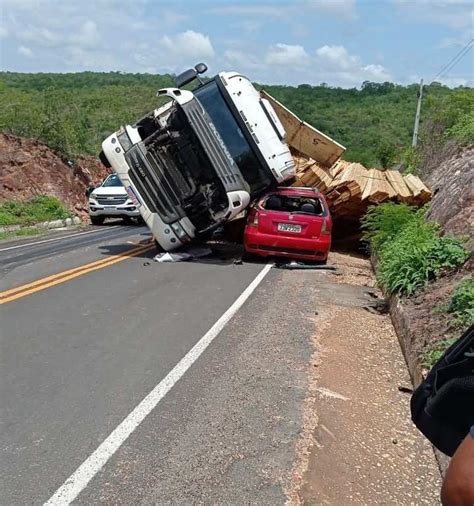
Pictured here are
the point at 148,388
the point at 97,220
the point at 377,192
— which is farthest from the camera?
the point at 97,220

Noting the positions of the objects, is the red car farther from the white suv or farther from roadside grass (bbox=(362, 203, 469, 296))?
the white suv

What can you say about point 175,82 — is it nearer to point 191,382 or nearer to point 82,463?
point 191,382

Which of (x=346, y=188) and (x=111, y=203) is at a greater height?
(x=111, y=203)

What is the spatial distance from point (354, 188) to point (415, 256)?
221 inches

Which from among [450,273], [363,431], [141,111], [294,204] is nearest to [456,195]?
[294,204]

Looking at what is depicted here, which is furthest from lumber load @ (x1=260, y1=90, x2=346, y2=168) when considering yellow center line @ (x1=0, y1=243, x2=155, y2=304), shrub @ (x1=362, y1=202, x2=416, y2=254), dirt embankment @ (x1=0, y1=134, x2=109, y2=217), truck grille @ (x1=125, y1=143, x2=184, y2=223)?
dirt embankment @ (x1=0, y1=134, x2=109, y2=217)

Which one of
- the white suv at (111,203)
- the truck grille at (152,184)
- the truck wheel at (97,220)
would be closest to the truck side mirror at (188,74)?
the truck grille at (152,184)

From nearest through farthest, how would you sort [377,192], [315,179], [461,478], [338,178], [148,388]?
[461,478] < [148,388] < [377,192] < [315,179] < [338,178]

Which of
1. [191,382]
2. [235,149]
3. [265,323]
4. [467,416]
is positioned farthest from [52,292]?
[467,416]

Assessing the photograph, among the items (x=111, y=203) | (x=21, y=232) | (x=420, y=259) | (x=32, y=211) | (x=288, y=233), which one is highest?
(x=32, y=211)

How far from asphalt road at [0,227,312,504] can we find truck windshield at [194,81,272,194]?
3.32 meters

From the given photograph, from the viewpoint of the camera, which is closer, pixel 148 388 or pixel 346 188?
pixel 148 388

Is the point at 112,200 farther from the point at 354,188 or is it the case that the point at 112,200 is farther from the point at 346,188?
the point at 354,188

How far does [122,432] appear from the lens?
4.48m
